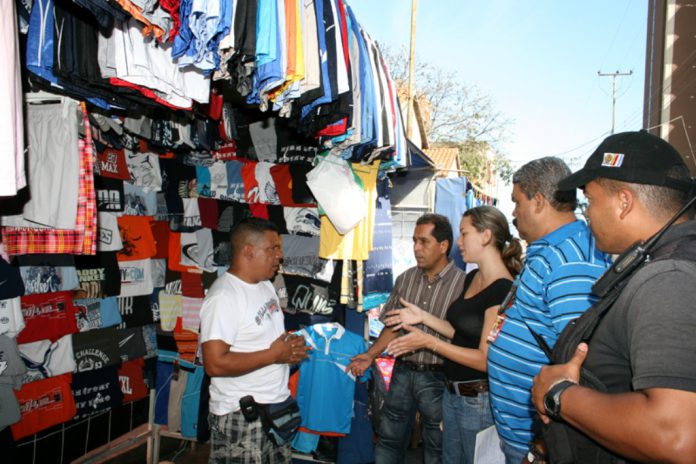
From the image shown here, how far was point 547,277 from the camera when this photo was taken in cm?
174

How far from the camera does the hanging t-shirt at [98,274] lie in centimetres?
380

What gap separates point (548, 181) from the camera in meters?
1.98

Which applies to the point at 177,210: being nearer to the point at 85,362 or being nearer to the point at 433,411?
the point at 85,362

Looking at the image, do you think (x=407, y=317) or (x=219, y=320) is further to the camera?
(x=407, y=317)

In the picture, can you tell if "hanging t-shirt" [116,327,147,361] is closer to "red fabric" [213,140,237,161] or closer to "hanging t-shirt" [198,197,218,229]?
"hanging t-shirt" [198,197,218,229]

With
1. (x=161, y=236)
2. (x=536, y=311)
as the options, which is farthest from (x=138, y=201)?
(x=536, y=311)

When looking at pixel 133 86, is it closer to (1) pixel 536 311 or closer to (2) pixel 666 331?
(1) pixel 536 311

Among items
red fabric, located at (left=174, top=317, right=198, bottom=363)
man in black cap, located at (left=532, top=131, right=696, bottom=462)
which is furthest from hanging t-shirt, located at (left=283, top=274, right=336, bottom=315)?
man in black cap, located at (left=532, top=131, right=696, bottom=462)

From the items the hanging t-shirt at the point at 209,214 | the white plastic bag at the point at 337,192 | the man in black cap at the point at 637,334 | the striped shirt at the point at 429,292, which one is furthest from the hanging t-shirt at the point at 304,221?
the man in black cap at the point at 637,334

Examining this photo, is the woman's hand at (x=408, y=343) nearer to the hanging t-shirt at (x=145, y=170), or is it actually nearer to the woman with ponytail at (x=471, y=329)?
the woman with ponytail at (x=471, y=329)

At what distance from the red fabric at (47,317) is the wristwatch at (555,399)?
353 cm

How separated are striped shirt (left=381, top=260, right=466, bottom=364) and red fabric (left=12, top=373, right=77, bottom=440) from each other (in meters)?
2.62

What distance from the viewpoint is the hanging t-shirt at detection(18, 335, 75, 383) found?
328cm

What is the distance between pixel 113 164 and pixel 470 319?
3384mm
